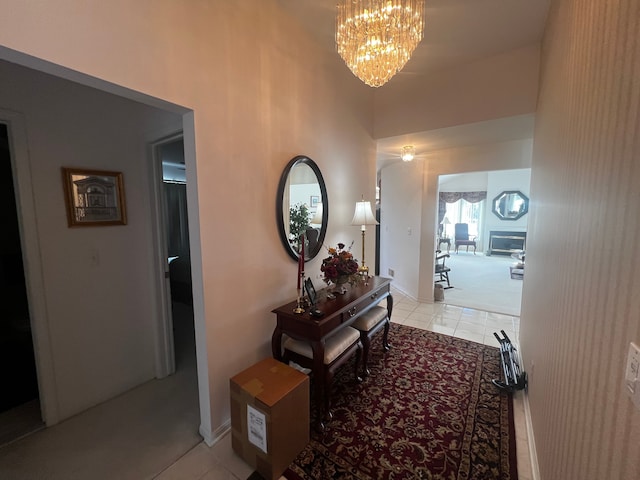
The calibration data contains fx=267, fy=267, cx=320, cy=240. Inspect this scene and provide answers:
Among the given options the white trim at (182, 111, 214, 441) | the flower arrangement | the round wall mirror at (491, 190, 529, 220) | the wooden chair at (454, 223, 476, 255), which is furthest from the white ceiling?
the wooden chair at (454, 223, 476, 255)

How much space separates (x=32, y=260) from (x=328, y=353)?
207cm

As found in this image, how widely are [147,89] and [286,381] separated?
176cm

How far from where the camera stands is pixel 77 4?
107 cm

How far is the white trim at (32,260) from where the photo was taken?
1688 millimetres

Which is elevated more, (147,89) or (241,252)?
(147,89)

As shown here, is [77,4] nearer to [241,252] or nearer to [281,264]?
[241,252]

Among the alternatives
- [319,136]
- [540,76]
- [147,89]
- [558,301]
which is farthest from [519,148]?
[147,89]

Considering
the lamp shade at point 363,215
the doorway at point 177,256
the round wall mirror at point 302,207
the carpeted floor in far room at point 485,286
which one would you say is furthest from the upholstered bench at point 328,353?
the carpeted floor in far room at point 485,286

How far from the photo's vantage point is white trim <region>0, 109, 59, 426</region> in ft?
5.54

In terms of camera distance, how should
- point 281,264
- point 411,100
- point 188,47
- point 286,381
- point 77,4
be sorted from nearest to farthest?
point 77,4 < point 188,47 < point 286,381 < point 281,264 < point 411,100

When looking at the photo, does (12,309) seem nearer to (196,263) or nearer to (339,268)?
(196,263)

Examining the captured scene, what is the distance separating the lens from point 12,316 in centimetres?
227

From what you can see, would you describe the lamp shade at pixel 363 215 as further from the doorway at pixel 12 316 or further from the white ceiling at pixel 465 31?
the doorway at pixel 12 316

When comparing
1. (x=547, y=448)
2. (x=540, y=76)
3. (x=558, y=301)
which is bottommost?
→ (x=547, y=448)
